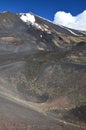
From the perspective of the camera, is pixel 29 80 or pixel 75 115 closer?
pixel 75 115

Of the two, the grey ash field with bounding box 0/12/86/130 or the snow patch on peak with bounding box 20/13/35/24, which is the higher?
the snow patch on peak with bounding box 20/13/35/24

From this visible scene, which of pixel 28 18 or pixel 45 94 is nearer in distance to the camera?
pixel 45 94

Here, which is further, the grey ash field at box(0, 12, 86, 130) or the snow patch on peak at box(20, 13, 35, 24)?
the snow patch on peak at box(20, 13, 35, 24)

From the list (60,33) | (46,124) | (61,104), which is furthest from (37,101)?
(60,33)

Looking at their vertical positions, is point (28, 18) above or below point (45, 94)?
above

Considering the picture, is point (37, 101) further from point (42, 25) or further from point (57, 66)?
point (42, 25)

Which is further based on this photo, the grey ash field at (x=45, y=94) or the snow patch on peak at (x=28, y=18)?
the snow patch on peak at (x=28, y=18)

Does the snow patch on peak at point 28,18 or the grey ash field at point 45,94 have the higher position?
the snow patch on peak at point 28,18

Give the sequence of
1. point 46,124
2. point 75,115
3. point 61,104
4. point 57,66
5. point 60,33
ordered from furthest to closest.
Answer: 1. point 60,33
2. point 57,66
3. point 61,104
4. point 75,115
5. point 46,124

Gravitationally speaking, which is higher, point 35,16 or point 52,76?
point 35,16

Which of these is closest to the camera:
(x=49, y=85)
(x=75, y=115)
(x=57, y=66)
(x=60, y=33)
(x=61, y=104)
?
(x=75, y=115)
